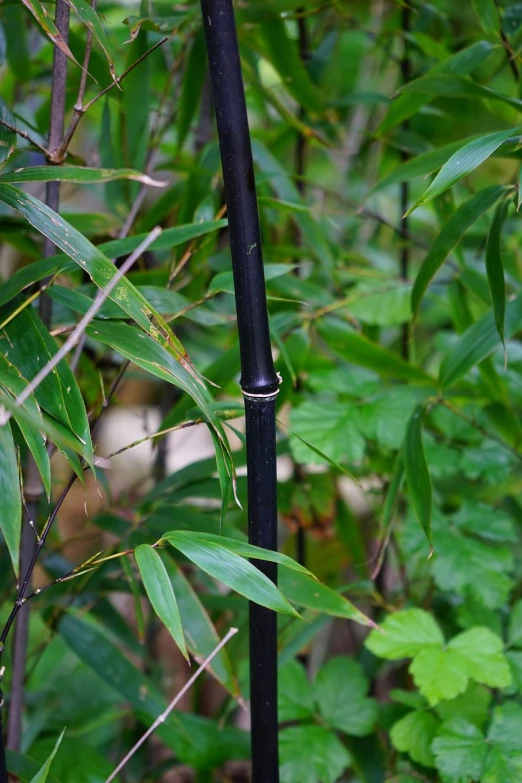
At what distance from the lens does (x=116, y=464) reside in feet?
5.60

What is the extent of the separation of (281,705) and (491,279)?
0.50 m

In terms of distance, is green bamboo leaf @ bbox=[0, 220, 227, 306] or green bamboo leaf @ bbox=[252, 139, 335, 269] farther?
green bamboo leaf @ bbox=[252, 139, 335, 269]

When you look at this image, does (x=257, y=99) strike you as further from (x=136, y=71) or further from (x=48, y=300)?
(x=48, y=300)

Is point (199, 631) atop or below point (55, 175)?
A: below

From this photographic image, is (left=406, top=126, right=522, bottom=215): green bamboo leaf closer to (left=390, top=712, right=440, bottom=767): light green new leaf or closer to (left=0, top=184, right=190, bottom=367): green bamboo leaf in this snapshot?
(left=0, top=184, right=190, bottom=367): green bamboo leaf

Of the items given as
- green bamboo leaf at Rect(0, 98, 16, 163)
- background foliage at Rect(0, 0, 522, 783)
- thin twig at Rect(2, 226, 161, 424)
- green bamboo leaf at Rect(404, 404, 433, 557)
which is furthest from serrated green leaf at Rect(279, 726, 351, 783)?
green bamboo leaf at Rect(0, 98, 16, 163)

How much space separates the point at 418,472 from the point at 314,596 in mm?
144

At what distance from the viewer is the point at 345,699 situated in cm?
75

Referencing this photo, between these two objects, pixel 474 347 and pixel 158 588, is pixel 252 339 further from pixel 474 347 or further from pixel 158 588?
pixel 474 347

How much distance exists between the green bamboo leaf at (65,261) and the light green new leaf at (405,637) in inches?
15.5

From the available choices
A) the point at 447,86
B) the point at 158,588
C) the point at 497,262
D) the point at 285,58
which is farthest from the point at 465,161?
the point at 285,58

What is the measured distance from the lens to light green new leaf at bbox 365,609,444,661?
0.64 meters

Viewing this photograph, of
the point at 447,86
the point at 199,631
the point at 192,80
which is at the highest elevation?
the point at 192,80

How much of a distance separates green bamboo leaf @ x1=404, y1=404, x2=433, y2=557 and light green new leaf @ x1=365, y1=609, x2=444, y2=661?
0.46ft
